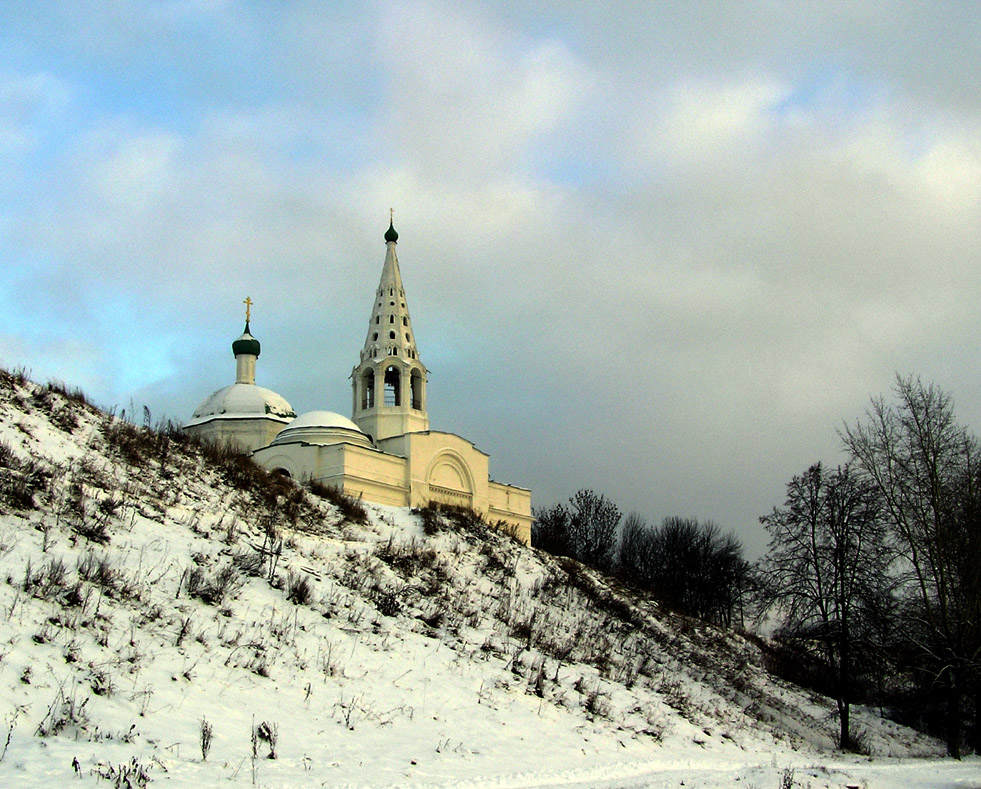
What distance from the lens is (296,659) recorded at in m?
10.2

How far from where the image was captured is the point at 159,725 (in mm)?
7664

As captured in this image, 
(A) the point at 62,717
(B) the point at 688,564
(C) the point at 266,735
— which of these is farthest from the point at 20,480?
(B) the point at 688,564

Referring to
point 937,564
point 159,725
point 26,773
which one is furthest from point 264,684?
point 937,564

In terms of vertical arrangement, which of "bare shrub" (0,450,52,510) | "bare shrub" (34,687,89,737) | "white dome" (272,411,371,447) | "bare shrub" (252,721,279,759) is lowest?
"bare shrub" (252,721,279,759)

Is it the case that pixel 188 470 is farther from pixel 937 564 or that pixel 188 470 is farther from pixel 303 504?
pixel 937 564

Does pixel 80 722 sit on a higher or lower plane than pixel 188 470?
lower

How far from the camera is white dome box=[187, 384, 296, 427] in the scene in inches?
1577

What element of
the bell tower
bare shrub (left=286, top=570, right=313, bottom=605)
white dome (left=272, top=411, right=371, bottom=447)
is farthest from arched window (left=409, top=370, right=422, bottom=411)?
bare shrub (left=286, top=570, right=313, bottom=605)

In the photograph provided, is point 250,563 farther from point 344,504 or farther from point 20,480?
point 344,504

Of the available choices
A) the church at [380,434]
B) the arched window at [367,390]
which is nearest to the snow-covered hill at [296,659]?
the church at [380,434]

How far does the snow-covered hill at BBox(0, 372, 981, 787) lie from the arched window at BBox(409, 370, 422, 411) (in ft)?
62.8

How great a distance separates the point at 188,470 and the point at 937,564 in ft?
54.8

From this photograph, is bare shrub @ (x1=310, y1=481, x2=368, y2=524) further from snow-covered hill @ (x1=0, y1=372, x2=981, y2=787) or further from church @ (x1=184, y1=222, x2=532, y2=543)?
church @ (x1=184, y1=222, x2=532, y2=543)

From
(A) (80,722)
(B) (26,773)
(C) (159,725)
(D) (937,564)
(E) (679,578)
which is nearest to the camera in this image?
(B) (26,773)
